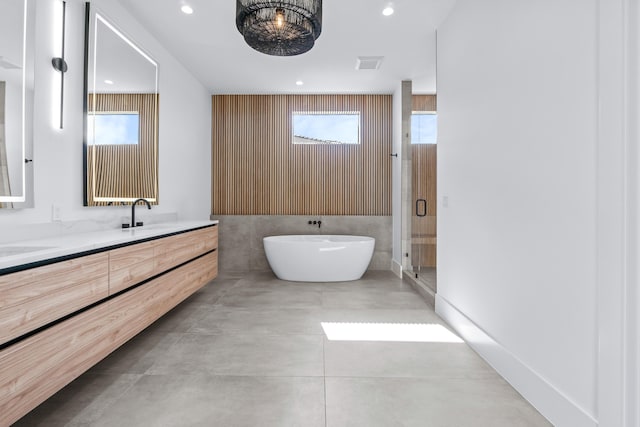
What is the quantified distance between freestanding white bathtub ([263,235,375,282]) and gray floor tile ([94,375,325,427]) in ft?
7.88

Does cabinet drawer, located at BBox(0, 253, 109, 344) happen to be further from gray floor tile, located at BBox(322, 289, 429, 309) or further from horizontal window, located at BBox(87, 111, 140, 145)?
gray floor tile, located at BBox(322, 289, 429, 309)

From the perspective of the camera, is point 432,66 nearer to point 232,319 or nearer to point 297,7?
point 297,7

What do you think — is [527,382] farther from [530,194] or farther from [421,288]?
→ [421,288]

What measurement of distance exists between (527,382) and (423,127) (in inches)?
118

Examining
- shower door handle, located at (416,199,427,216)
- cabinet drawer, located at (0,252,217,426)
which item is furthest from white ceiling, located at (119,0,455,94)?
cabinet drawer, located at (0,252,217,426)

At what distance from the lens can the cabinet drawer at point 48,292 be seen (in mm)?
1181

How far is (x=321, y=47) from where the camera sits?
11.7ft

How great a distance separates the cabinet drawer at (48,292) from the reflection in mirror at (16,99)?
689 millimetres

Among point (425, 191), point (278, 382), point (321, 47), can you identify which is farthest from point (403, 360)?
point (321, 47)

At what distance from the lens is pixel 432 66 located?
13.7ft

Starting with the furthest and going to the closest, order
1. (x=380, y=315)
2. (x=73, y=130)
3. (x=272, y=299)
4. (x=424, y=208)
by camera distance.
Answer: (x=424, y=208), (x=272, y=299), (x=380, y=315), (x=73, y=130)

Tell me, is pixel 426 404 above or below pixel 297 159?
below

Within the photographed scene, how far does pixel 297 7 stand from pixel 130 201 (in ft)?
6.83

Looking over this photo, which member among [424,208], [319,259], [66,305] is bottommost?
[319,259]
